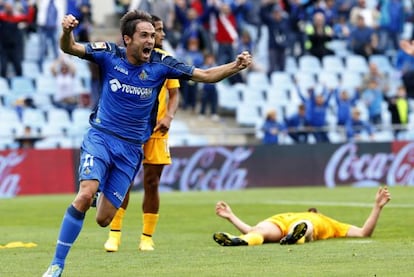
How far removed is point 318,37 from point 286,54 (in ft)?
3.45

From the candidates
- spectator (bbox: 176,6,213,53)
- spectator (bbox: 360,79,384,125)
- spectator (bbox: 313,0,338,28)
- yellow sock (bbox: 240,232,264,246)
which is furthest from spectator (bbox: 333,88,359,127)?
yellow sock (bbox: 240,232,264,246)

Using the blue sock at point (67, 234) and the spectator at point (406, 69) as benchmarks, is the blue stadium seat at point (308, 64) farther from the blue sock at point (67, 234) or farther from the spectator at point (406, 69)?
the blue sock at point (67, 234)

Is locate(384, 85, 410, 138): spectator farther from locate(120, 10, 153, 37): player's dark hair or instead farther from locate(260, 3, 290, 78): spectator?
locate(120, 10, 153, 37): player's dark hair

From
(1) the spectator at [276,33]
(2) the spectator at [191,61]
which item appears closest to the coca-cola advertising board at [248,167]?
(2) the spectator at [191,61]

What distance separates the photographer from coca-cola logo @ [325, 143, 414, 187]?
A: 28938mm

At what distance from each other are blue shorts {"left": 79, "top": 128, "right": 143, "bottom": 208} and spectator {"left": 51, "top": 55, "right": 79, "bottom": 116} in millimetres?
17591

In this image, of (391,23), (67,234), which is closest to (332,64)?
(391,23)

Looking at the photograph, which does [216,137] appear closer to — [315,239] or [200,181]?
[200,181]

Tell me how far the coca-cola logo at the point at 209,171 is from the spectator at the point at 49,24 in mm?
5100

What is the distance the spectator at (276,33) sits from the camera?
32875 millimetres

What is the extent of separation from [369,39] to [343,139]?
6.39m

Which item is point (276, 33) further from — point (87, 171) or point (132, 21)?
point (87, 171)

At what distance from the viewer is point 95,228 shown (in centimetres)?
1652

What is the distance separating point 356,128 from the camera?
3011cm
